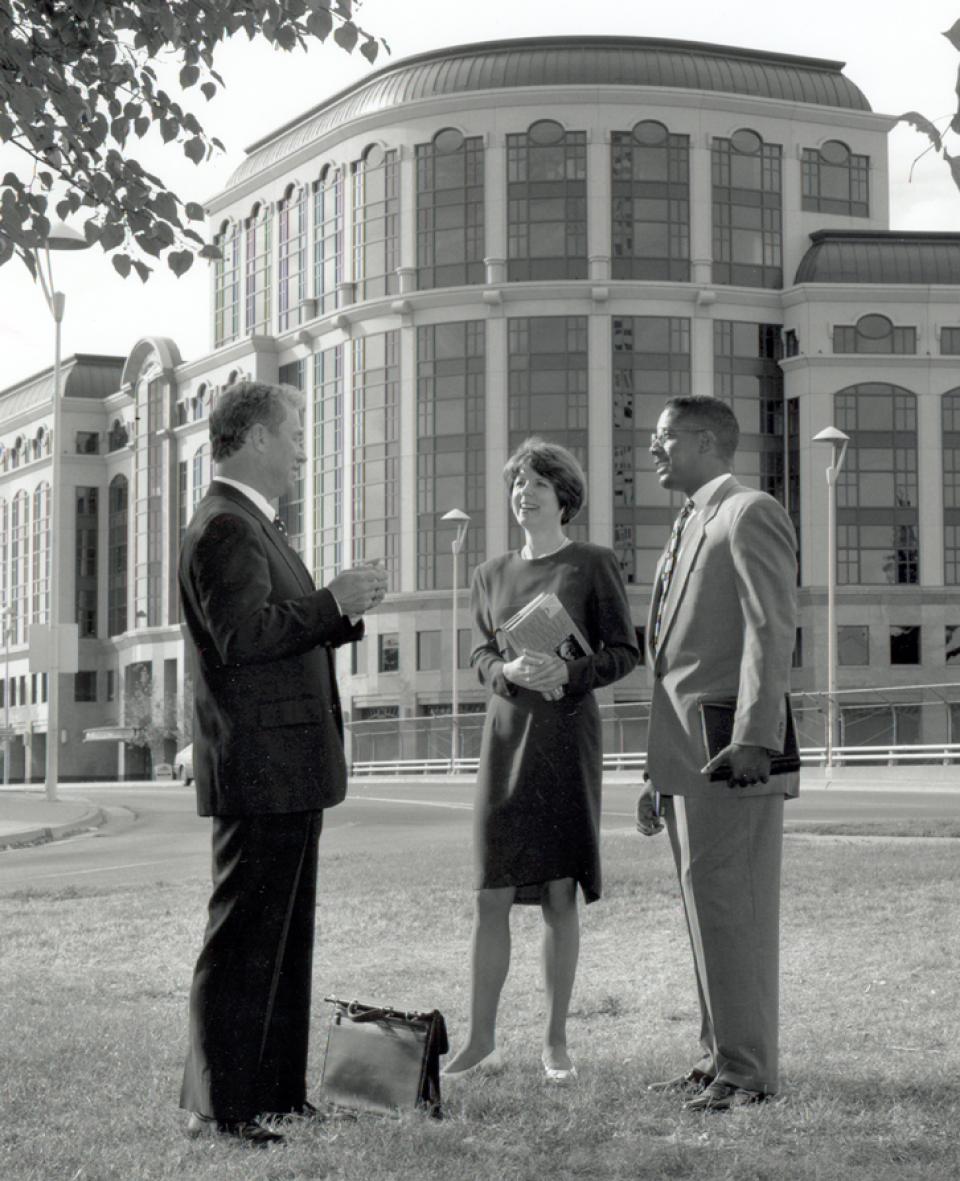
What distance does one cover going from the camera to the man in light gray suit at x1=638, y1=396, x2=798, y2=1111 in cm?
518

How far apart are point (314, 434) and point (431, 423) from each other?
7518mm

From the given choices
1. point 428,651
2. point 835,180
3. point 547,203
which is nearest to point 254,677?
point 428,651

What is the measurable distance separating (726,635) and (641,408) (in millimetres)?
69108

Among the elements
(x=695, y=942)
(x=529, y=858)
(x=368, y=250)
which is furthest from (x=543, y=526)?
(x=368, y=250)

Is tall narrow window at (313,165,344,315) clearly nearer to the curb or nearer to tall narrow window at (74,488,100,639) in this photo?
tall narrow window at (74,488,100,639)

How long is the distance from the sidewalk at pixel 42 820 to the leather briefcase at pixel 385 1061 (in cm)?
1460

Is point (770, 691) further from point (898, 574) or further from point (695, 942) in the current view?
point (898, 574)

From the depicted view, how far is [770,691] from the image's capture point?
16.9ft

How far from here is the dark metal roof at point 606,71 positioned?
7325 centimetres

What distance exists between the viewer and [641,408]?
2906 inches

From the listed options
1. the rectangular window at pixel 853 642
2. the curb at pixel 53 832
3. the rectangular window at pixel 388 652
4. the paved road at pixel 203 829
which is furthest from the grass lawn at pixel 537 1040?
the rectangular window at pixel 388 652

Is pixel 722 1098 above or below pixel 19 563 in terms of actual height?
below

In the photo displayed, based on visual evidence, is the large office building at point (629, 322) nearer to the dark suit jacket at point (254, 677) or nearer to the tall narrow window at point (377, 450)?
the tall narrow window at point (377, 450)

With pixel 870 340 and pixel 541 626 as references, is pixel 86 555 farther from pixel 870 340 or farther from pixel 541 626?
pixel 541 626
